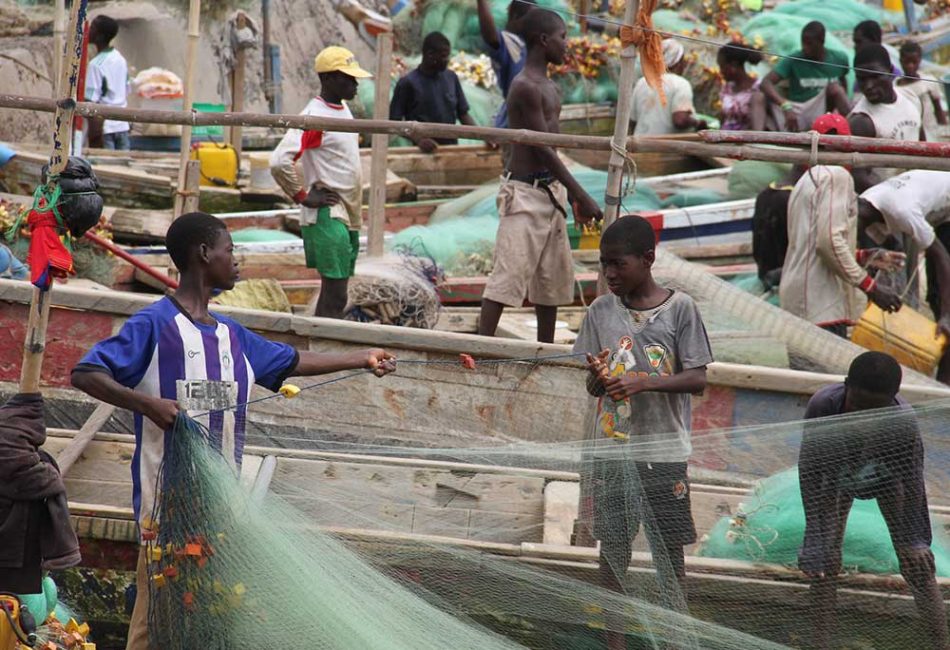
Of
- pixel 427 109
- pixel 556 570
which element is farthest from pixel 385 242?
pixel 556 570

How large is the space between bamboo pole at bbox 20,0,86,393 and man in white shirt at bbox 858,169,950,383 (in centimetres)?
509

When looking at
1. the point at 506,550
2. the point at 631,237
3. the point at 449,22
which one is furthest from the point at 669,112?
the point at 506,550

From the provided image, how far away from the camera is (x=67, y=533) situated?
3941mm

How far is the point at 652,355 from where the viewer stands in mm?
4570

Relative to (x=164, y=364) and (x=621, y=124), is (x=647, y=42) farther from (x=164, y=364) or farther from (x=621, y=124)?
(x=164, y=364)

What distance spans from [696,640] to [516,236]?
299cm

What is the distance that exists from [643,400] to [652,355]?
188mm

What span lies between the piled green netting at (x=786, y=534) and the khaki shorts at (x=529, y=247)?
81.7 inches

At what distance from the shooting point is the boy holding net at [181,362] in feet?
13.0

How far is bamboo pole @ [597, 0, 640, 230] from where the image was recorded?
5504 mm

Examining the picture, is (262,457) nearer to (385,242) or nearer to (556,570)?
(556,570)

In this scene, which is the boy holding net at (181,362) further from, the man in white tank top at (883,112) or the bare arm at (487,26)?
the bare arm at (487,26)

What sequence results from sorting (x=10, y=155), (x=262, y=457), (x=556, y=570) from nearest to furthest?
(x=556, y=570), (x=262, y=457), (x=10, y=155)

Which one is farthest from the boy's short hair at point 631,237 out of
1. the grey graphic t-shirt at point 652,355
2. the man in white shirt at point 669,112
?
the man in white shirt at point 669,112
